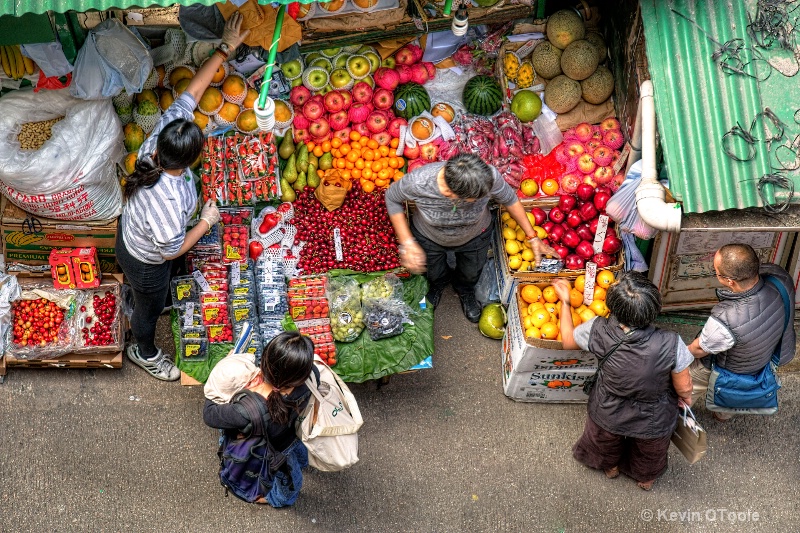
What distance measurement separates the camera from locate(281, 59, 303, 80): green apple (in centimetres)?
548

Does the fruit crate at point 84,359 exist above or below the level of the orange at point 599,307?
below

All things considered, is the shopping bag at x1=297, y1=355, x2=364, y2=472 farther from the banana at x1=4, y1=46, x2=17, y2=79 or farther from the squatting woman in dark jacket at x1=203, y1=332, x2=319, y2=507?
the banana at x1=4, y1=46, x2=17, y2=79

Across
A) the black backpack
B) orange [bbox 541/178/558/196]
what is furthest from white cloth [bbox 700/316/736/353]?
the black backpack

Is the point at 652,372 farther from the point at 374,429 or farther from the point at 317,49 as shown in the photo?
the point at 317,49

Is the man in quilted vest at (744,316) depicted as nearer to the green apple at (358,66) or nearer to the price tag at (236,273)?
the green apple at (358,66)

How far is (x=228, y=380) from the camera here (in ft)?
12.2

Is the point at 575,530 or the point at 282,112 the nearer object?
the point at 575,530

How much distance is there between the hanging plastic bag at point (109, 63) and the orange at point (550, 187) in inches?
108

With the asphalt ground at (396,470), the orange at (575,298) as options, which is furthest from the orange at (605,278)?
the asphalt ground at (396,470)

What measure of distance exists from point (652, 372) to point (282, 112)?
3.06 meters

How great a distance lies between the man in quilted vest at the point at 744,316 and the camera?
428cm

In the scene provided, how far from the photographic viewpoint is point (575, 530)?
4.85m

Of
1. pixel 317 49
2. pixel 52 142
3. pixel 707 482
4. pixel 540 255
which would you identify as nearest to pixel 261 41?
pixel 317 49

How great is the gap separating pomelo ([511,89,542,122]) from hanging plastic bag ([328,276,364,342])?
1.70 m
